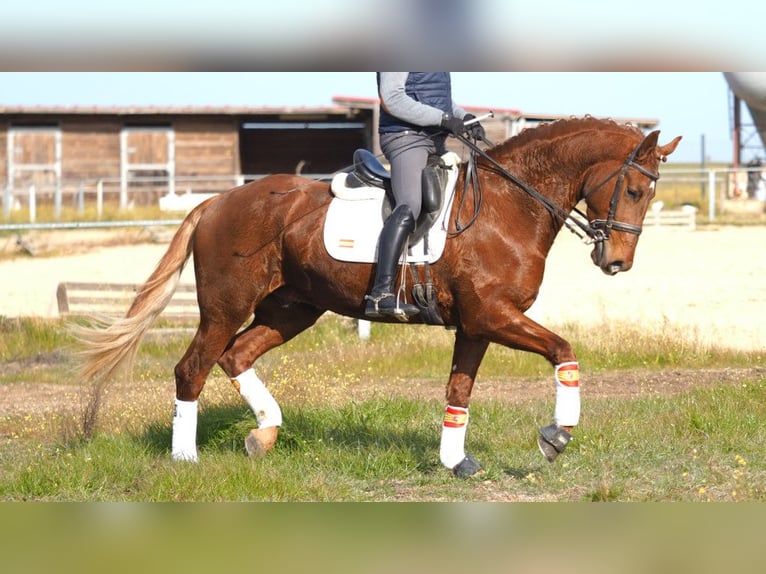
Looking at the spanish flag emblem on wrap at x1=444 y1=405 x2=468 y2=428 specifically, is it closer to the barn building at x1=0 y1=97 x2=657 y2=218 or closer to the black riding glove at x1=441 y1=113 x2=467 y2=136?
the black riding glove at x1=441 y1=113 x2=467 y2=136

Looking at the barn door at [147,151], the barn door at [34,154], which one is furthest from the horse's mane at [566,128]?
the barn door at [34,154]

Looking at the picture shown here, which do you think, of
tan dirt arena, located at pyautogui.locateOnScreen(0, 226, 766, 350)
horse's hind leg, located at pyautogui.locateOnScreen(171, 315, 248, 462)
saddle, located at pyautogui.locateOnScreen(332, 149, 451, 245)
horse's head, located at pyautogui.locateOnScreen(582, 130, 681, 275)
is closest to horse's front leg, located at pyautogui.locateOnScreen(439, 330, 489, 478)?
saddle, located at pyautogui.locateOnScreen(332, 149, 451, 245)

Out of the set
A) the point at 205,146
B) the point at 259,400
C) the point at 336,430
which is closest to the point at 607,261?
the point at 336,430

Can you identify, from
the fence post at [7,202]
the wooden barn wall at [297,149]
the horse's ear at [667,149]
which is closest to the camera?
the horse's ear at [667,149]

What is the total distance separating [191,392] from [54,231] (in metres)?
21.7

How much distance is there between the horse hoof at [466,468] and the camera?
7.11 metres

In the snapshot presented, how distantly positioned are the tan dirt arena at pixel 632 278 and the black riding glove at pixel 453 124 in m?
6.37

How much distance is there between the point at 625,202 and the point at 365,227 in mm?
1840

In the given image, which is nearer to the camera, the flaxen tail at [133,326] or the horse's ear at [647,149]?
the horse's ear at [647,149]

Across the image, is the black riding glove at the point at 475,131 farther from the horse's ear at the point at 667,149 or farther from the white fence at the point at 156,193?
the white fence at the point at 156,193

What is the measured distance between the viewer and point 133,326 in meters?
8.20

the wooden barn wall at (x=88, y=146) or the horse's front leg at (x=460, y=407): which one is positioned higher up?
the wooden barn wall at (x=88, y=146)
